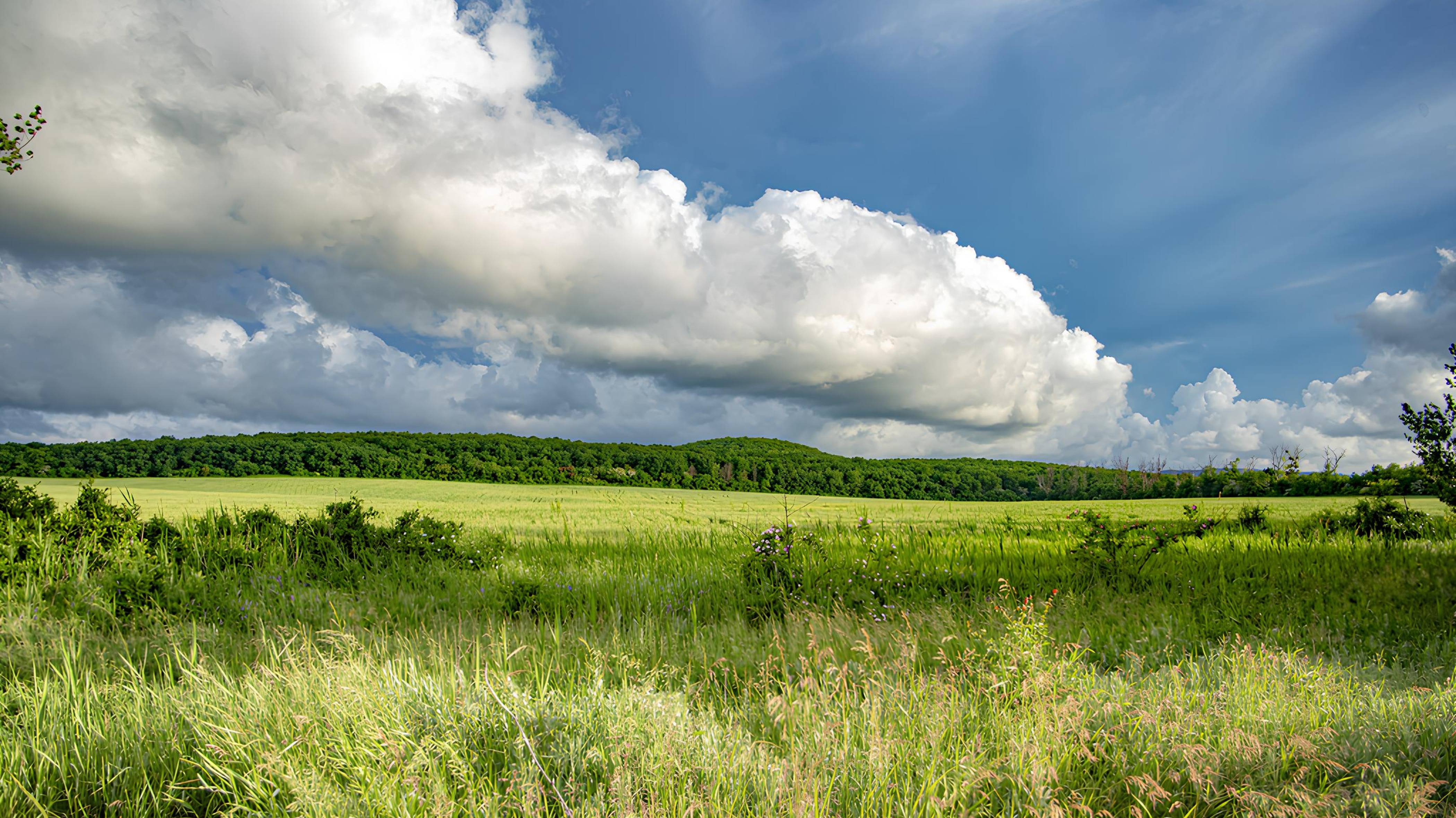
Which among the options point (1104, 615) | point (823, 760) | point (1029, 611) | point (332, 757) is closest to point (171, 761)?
point (332, 757)

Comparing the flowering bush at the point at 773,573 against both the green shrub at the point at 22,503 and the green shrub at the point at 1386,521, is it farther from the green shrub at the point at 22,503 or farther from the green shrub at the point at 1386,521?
the green shrub at the point at 1386,521

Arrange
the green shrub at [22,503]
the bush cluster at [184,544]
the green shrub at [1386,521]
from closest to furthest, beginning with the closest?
the bush cluster at [184,544] < the green shrub at [22,503] < the green shrub at [1386,521]

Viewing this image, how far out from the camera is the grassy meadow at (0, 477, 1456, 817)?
2.76 meters

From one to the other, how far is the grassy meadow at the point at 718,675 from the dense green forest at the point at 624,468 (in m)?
45.9

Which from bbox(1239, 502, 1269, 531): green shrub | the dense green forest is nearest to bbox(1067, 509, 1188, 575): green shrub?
bbox(1239, 502, 1269, 531): green shrub

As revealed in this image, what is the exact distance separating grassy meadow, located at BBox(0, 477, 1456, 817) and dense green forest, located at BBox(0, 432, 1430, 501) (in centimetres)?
4590

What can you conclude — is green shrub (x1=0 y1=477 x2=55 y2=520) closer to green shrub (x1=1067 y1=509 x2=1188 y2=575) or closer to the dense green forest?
green shrub (x1=1067 y1=509 x2=1188 y2=575)

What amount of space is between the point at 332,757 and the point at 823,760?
84.3 inches

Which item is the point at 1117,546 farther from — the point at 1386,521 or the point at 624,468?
the point at 624,468

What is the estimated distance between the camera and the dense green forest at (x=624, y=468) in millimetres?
50812

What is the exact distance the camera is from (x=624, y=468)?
201 ft

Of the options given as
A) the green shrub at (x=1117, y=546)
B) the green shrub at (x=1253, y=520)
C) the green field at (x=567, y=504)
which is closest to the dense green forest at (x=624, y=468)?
the green field at (x=567, y=504)

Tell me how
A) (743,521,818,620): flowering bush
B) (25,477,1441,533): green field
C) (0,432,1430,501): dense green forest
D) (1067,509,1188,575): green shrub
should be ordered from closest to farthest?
(743,521,818,620): flowering bush → (1067,509,1188,575): green shrub → (25,477,1441,533): green field → (0,432,1430,501): dense green forest

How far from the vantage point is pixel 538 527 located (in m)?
14.5
